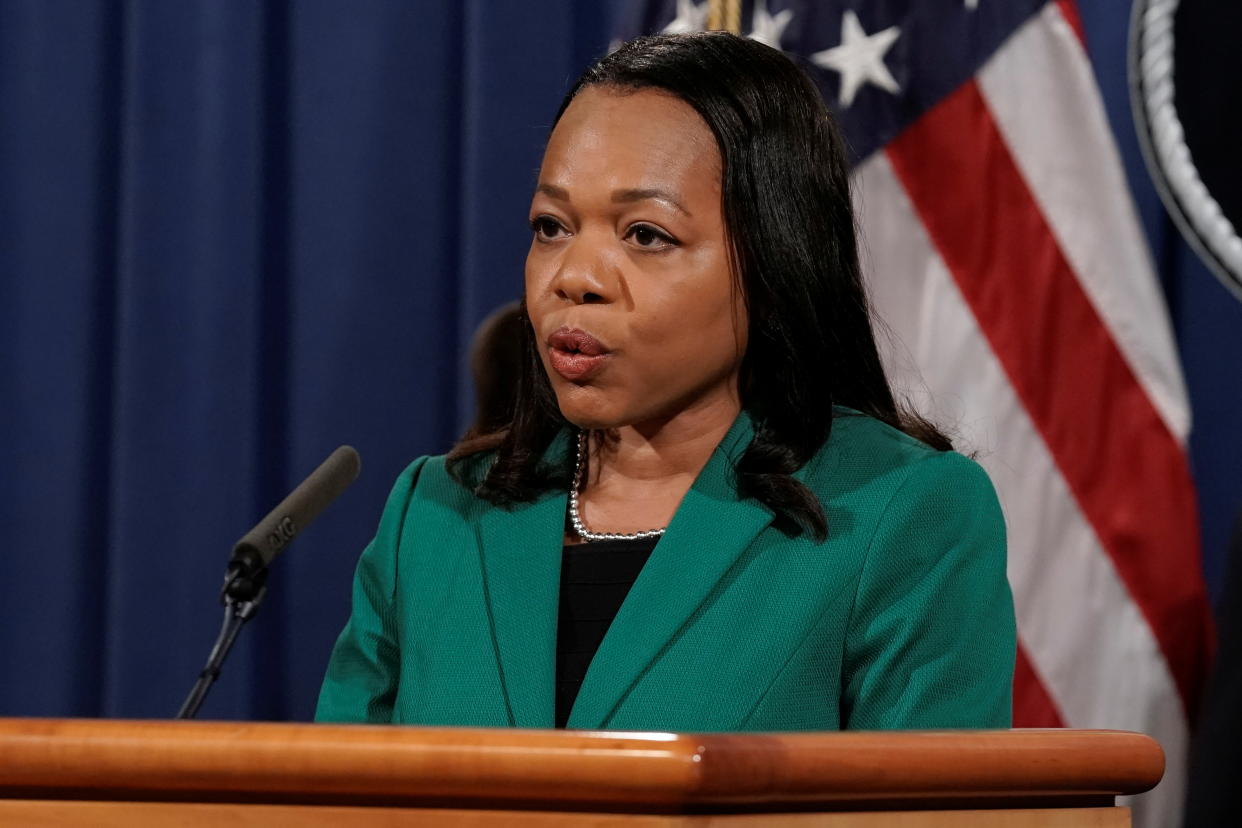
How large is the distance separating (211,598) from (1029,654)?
1.19 metres

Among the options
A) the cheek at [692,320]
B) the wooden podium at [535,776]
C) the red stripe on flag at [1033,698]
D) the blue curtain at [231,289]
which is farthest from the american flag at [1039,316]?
the wooden podium at [535,776]

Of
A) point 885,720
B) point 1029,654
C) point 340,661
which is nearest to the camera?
point 885,720

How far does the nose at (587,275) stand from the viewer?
0.97 metres

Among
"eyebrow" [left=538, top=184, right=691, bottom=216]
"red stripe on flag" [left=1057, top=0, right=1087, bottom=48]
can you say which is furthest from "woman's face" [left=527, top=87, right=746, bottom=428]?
"red stripe on flag" [left=1057, top=0, right=1087, bottom=48]

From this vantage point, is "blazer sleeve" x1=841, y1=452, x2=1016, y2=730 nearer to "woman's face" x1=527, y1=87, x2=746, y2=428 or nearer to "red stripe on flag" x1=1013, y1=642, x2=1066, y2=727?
"woman's face" x1=527, y1=87, x2=746, y2=428

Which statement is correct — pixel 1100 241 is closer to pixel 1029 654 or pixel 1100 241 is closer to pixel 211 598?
pixel 1029 654

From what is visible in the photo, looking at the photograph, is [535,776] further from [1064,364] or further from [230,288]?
[230,288]

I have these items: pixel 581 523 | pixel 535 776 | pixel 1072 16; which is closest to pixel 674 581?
pixel 581 523

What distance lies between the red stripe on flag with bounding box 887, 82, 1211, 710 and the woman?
97 cm

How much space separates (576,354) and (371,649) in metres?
0.27

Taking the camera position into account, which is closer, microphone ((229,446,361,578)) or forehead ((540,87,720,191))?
forehead ((540,87,720,191))

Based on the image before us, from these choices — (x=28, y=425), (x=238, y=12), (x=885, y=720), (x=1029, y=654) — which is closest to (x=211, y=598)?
(x=28, y=425)

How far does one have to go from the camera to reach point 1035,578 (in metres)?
1.98

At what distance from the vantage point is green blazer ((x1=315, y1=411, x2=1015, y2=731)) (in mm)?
917
